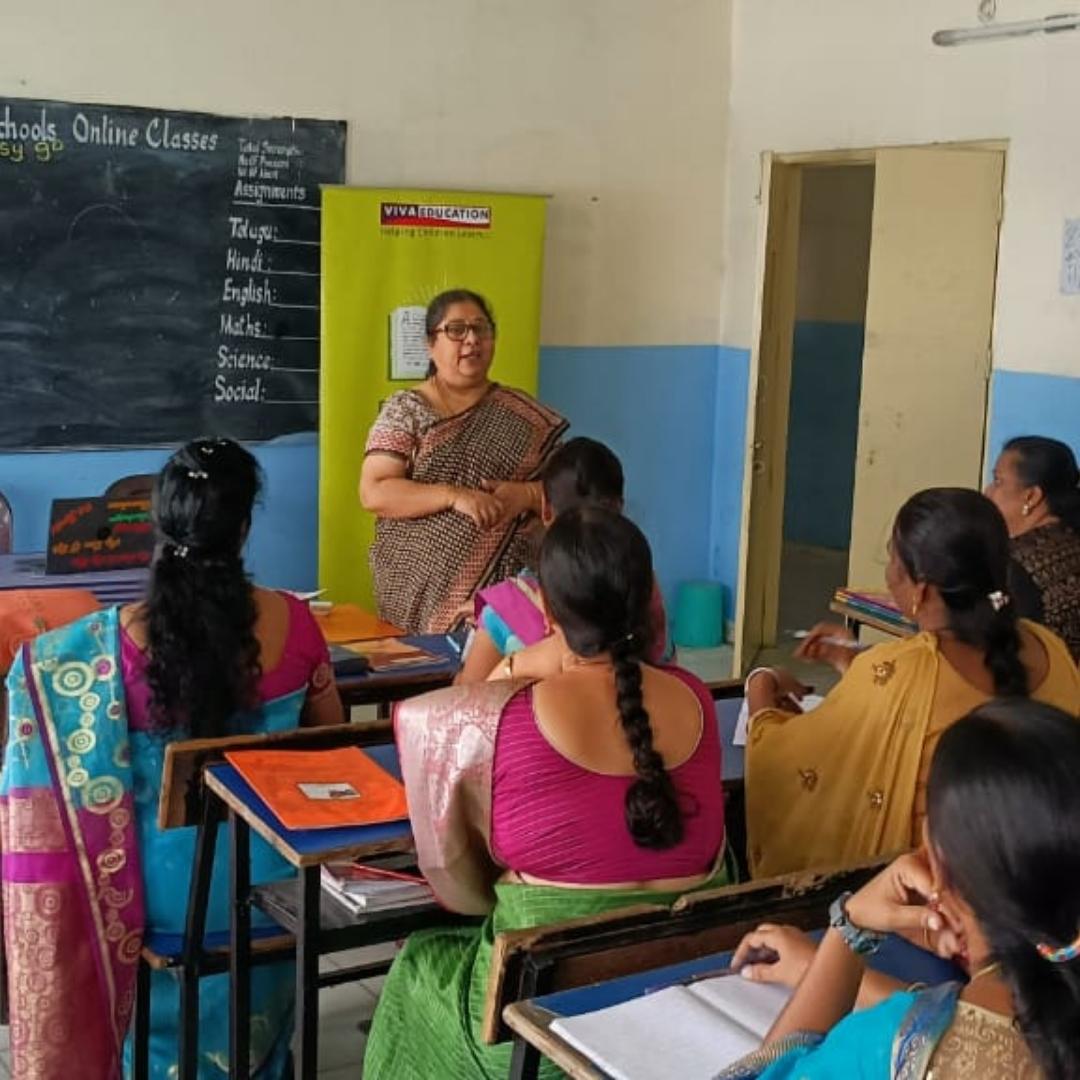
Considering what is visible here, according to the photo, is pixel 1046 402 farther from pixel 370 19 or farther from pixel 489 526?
pixel 370 19

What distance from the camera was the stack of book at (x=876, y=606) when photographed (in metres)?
3.96

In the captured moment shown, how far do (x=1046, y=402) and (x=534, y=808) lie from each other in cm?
347

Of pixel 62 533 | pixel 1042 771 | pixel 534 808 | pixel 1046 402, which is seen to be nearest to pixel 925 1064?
pixel 1042 771

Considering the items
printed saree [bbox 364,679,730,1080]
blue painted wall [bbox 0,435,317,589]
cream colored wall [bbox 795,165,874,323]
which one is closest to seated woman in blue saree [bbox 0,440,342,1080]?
printed saree [bbox 364,679,730,1080]

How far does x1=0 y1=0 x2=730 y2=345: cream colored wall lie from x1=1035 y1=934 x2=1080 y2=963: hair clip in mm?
4510

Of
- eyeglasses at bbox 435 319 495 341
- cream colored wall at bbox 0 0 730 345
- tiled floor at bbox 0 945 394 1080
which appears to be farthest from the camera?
cream colored wall at bbox 0 0 730 345

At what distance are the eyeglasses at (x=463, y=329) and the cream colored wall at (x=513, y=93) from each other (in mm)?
1816

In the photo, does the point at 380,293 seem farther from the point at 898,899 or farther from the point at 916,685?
the point at 898,899

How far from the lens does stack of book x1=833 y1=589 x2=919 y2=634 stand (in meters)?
3.96

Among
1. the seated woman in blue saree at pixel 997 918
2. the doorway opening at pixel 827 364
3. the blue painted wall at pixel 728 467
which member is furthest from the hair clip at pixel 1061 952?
the doorway opening at pixel 827 364

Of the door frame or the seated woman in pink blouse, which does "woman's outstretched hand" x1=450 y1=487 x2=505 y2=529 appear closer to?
the seated woman in pink blouse

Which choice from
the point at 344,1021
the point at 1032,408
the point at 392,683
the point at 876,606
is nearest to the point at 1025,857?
the point at 392,683

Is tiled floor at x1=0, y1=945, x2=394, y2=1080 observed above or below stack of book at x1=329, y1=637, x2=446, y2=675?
below

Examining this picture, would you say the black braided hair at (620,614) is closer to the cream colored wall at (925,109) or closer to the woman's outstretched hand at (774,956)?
the woman's outstretched hand at (774,956)
